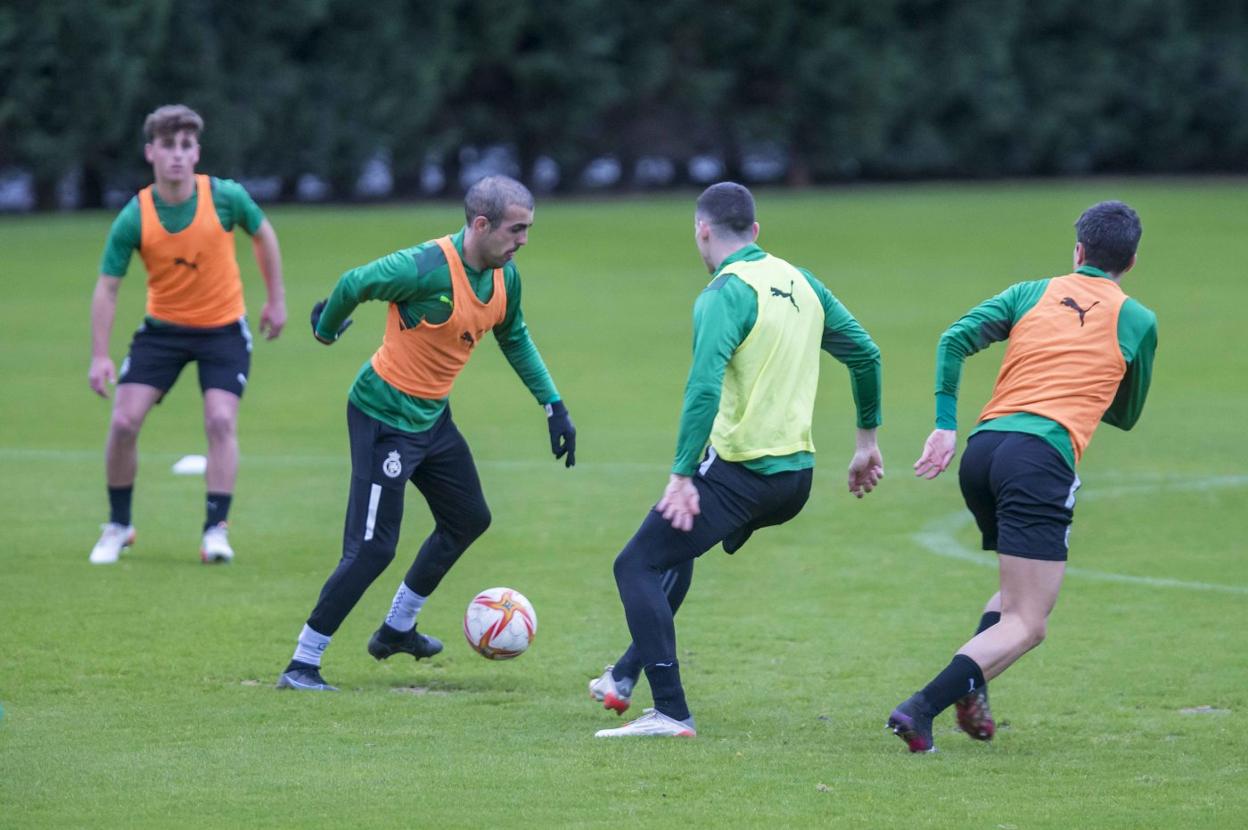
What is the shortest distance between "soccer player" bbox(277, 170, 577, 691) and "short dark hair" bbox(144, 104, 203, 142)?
103 inches

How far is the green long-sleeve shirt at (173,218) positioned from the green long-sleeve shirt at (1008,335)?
187 inches

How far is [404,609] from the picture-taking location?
317 inches

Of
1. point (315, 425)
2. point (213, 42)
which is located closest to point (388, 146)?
point (213, 42)

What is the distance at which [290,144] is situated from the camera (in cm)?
3778

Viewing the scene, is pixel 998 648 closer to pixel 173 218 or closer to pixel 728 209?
pixel 728 209

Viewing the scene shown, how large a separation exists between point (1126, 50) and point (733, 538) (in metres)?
42.8

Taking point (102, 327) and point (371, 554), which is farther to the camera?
point (102, 327)

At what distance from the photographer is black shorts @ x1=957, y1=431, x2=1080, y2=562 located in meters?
6.56

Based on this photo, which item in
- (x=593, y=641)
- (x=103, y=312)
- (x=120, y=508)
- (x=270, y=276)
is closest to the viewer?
(x=593, y=641)

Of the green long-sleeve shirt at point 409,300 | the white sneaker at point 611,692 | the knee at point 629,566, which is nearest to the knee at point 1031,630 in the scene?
the knee at point 629,566

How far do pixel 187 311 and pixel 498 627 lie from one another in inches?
141

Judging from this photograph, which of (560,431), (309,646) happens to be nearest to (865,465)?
(560,431)

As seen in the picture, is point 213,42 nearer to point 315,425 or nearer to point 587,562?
point 315,425

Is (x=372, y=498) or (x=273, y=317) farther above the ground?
→ (x=273, y=317)
